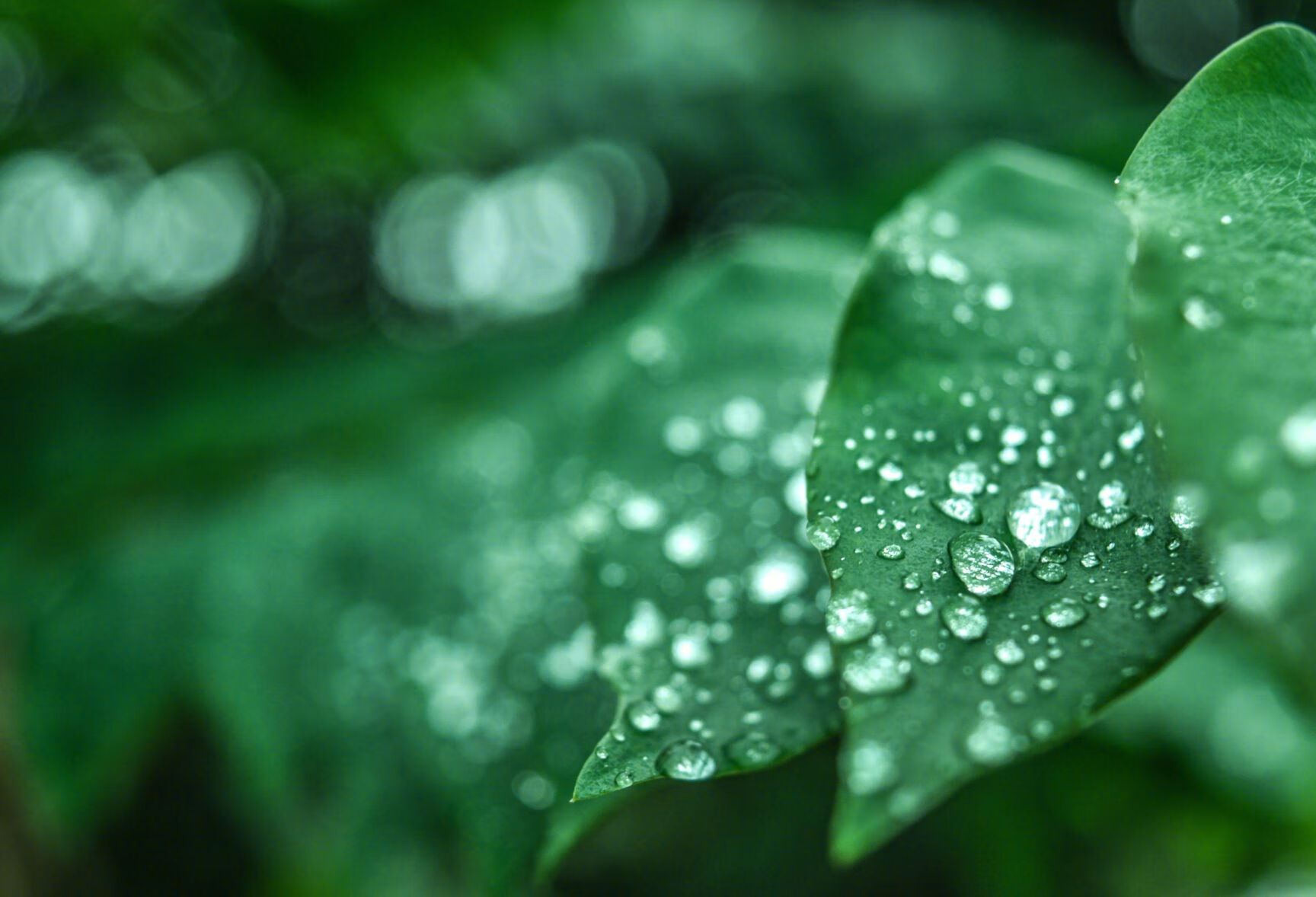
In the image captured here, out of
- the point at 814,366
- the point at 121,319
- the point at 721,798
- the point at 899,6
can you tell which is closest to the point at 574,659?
the point at 814,366

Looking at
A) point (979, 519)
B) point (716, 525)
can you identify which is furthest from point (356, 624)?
point (979, 519)

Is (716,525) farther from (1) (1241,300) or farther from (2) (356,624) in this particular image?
(2) (356,624)

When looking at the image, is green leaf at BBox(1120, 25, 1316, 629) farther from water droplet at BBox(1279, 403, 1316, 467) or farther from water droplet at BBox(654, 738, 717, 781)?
water droplet at BBox(654, 738, 717, 781)

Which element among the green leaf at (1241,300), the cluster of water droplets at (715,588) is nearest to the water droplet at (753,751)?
the cluster of water droplets at (715,588)

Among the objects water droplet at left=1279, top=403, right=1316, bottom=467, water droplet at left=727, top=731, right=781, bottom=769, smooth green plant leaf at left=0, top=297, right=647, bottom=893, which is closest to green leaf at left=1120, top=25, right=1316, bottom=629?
water droplet at left=1279, top=403, right=1316, bottom=467

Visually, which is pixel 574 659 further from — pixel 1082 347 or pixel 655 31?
pixel 655 31

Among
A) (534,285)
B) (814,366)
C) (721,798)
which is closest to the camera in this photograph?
(814,366)

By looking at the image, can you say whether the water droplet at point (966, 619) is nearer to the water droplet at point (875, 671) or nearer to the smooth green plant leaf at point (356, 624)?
the water droplet at point (875, 671)
